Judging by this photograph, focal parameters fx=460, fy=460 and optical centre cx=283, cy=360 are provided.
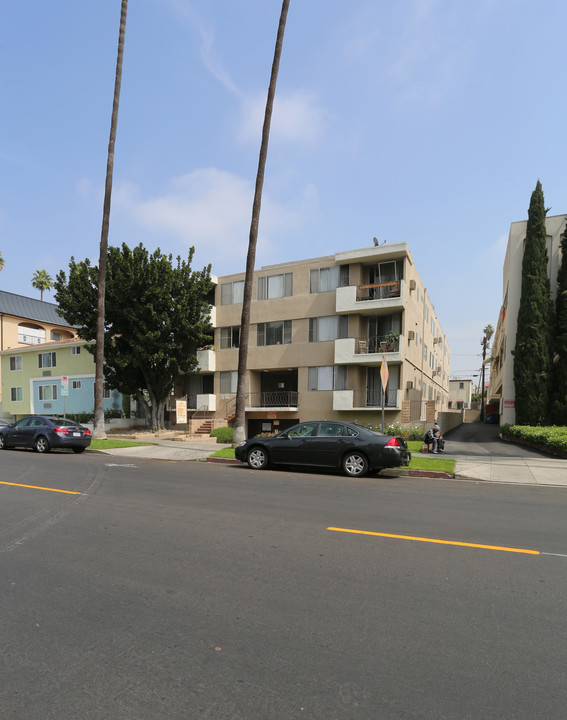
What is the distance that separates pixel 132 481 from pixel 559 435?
14907 millimetres

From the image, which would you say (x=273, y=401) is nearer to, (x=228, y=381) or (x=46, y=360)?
(x=228, y=381)

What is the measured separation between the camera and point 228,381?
2867 centimetres

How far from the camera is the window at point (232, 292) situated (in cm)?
2877

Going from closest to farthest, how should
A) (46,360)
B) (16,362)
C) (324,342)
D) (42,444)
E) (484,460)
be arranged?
(484,460), (42,444), (324,342), (46,360), (16,362)

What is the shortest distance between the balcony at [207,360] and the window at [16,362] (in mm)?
19306

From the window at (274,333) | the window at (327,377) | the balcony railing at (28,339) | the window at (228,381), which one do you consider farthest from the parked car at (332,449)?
the balcony railing at (28,339)

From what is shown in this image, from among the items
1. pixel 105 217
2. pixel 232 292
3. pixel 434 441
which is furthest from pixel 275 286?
pixel 434 441

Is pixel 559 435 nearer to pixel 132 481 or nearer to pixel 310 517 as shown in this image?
pixel 310 517

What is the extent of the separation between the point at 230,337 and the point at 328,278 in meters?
7.34

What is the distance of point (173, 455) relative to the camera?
17.5 meters

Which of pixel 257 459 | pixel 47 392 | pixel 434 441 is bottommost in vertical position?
pixel 257 459

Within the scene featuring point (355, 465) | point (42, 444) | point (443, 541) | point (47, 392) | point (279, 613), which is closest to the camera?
point (279, 613)

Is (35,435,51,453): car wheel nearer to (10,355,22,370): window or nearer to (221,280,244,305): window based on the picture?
(221,280,244,305): window

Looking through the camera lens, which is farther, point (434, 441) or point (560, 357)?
point (560, 357)
